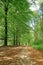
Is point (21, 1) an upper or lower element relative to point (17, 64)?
upper

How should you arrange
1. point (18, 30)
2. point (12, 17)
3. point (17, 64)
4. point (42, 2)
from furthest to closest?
1. point (42, 2)
2. point (18, 30)
3. point (12, 17)
4. point (17, 64)

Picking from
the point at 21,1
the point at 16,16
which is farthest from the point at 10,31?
the point at 21,1

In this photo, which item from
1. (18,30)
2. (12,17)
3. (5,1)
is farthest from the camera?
(18,30)

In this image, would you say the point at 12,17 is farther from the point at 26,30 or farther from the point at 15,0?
the point at 26,30

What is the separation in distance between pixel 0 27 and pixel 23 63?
68.8 ft

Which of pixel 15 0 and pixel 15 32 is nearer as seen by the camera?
pixel 15 0

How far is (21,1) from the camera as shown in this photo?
10430 mm

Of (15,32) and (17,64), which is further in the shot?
(15,32)

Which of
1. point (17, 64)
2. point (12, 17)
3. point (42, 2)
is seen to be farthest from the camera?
point (42, 2)

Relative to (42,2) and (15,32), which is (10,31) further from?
(42,2)

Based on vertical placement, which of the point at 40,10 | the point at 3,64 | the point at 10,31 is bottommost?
the point at 3,64

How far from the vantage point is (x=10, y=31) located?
2834cm

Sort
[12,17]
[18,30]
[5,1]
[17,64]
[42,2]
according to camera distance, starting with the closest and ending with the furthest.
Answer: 1. [17,64]
2. [5,1]
3. [12,17]
4. [18,30]
5. [42,2]

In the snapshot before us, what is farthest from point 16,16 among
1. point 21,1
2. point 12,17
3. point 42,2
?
point 42,2
